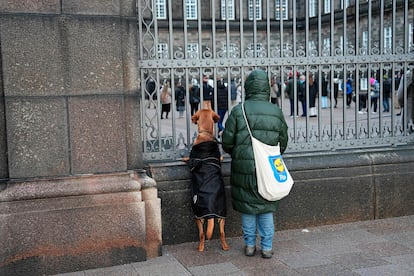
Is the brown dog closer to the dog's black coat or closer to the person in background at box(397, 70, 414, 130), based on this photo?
the dog's black coat

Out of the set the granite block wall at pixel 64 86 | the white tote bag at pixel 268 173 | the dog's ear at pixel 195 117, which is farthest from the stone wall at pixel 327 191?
the white tote bag at pixel 268 173

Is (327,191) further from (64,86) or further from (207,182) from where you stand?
(64,86)

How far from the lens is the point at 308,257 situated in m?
5.35

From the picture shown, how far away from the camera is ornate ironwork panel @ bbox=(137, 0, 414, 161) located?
5.82 meters

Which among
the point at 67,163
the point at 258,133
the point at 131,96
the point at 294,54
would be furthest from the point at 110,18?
the point at 294,54

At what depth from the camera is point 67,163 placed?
5.13m

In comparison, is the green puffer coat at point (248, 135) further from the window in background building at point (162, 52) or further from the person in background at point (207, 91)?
the window in background building at point (162, 52)

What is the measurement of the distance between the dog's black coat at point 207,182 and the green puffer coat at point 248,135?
7.0 inches

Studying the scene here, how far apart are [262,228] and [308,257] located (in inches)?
20.6

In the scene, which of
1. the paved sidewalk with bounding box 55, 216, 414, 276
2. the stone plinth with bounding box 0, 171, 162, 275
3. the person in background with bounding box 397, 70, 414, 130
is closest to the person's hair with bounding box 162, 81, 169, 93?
the stone plinth with bounding box 0, 171, 162, 275

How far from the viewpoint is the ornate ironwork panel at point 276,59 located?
229 inches

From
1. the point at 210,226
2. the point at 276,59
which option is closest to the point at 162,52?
the point at 276,59

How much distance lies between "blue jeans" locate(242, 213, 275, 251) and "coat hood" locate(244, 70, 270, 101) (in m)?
1.12

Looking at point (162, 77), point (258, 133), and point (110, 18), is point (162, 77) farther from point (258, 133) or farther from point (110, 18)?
point (258, 133)
